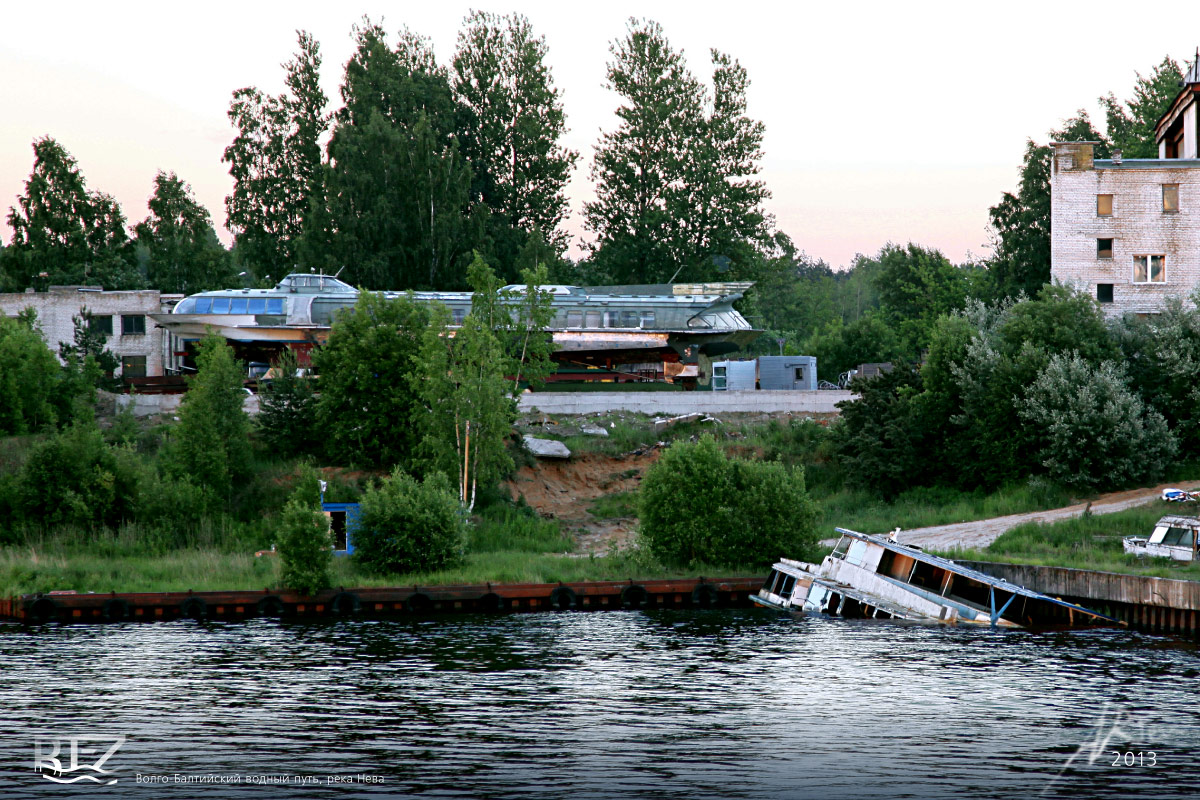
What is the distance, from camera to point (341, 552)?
133 feet

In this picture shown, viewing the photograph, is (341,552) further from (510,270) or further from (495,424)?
(510,270)

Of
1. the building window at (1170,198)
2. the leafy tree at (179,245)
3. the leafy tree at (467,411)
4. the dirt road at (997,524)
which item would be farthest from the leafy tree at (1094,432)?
the leafy tree at (179,245)

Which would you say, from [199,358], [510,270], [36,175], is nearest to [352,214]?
[510,270]

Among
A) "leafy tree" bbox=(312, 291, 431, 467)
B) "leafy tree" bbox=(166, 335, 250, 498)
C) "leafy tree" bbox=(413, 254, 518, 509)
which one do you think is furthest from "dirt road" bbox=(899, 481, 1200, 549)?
"leafy tree" bbox=(166, 335, 250, 498)

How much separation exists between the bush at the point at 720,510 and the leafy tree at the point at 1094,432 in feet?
40.2

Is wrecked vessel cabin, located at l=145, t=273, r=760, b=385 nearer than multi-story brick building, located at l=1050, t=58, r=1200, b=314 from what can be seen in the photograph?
No

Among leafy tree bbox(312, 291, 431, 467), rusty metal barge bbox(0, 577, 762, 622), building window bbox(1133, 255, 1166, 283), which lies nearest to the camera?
rusty metal barge bbox(0, 577, 762, 622)

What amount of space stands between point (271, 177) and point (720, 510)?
51893 mm

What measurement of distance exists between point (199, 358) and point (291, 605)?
14.4 metres

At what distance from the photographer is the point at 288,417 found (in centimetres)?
4791

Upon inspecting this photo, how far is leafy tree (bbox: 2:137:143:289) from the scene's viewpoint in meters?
78.3

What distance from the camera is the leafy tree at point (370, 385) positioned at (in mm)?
45688

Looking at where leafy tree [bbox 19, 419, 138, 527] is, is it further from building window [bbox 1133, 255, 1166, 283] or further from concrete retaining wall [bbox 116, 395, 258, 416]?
building window [bbox 1133, 255, 1166, 283]

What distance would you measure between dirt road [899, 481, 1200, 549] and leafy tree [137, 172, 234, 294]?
177 feet
